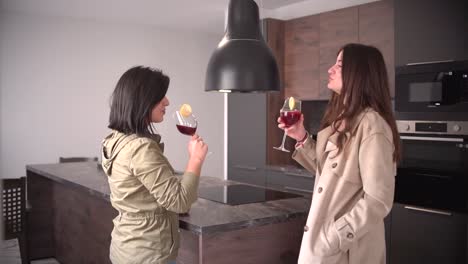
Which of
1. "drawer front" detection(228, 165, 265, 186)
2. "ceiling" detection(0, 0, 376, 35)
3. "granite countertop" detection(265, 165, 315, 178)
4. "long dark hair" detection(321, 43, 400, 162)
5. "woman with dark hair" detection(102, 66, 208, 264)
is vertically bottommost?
"drawer front" detection(228, 165, 265, 186)

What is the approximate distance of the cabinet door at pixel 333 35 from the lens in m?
3.91

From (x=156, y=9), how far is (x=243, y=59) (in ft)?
9.11

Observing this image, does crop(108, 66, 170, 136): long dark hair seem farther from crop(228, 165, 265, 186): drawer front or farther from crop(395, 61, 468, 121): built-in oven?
crop(228, 165, 265, 186): drawer front

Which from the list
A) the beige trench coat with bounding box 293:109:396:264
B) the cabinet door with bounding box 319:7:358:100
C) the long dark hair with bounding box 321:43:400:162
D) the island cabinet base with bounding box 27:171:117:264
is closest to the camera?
the beige trench coat with bounding box 293:109:396:264

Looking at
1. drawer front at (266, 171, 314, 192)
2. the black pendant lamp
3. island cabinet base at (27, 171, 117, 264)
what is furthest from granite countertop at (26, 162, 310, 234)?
drawer front at (266, 171, 314, 192)

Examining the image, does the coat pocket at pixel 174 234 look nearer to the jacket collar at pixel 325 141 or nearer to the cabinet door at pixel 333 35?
the jacket collar at pixel 325 141

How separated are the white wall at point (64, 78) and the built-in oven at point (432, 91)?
3.49 m

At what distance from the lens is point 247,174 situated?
4.76 metres

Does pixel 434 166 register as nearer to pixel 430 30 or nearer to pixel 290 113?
pixel 430 30

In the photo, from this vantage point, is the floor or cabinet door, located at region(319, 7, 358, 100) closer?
the floor

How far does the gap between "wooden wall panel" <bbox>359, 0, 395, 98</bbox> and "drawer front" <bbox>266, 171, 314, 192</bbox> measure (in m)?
1.07

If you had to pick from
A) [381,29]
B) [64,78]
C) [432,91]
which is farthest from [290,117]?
[64,78]

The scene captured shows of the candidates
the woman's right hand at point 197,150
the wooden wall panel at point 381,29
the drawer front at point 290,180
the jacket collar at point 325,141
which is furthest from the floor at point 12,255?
the wooden wall panel at point 381,29

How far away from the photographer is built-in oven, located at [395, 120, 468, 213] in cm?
295
